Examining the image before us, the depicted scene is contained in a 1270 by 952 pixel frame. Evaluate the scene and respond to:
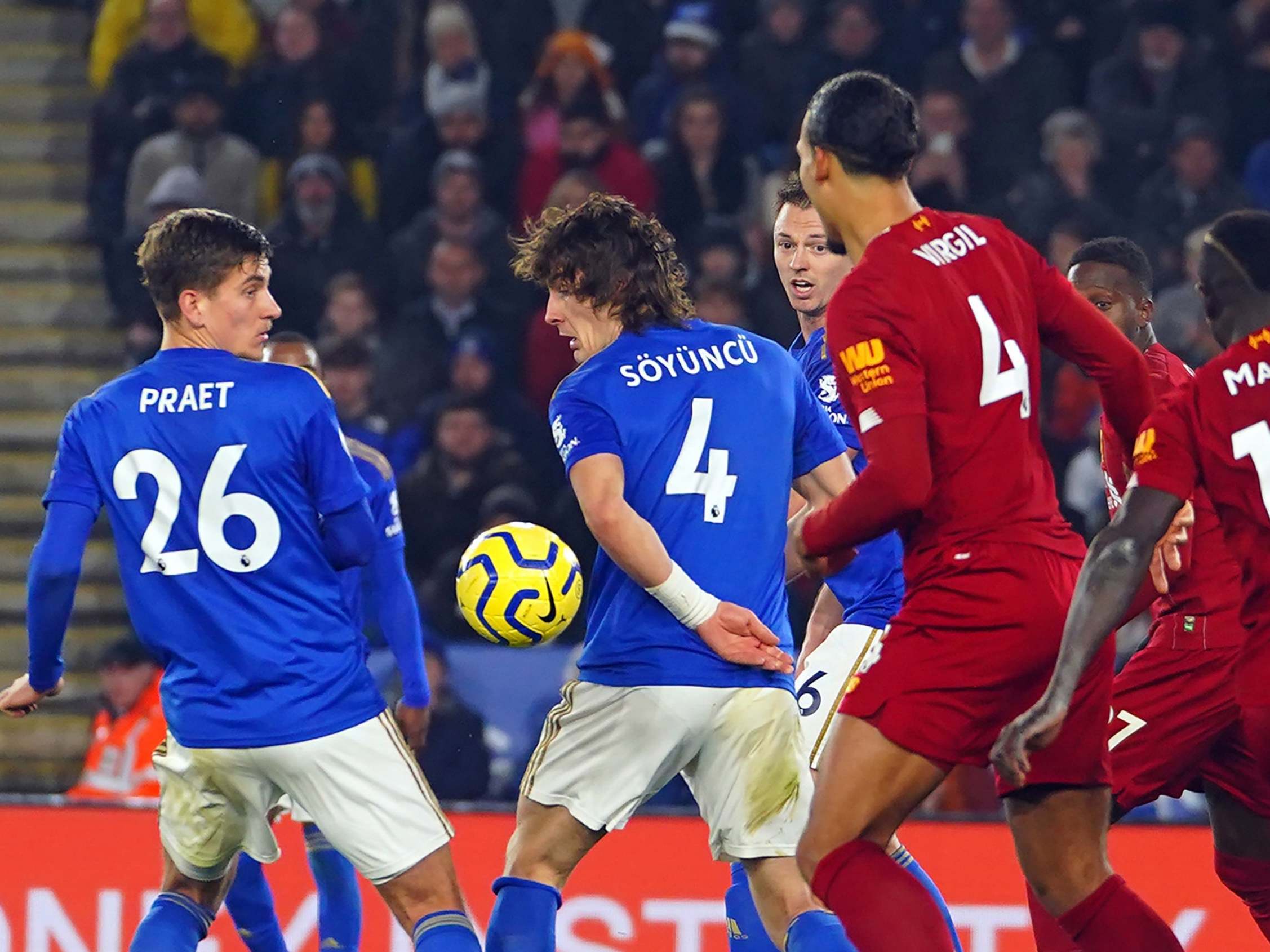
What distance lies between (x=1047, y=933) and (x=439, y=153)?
22.7 ft

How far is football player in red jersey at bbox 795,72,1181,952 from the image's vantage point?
3.88 m

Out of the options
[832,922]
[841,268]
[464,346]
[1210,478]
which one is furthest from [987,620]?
[464,346]

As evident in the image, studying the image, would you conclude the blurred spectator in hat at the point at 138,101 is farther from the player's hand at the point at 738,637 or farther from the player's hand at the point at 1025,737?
the player's hand at the point at 1025,737

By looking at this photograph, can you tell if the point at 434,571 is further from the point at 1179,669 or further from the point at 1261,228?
the point at 1261,228

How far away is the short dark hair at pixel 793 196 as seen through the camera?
5555 millimetres

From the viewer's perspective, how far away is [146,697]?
27.5 ft

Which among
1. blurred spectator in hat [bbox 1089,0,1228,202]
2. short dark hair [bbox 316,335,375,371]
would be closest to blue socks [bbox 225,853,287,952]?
short dark hair [bbox 316,335,375,371]

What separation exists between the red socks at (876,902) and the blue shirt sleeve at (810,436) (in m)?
1.08

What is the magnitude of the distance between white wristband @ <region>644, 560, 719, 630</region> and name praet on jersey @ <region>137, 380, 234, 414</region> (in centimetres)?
108

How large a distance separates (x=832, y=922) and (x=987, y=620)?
0.92 metres

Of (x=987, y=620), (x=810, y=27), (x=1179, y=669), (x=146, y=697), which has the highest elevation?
(x=810, y=27)

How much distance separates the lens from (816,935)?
444 cm

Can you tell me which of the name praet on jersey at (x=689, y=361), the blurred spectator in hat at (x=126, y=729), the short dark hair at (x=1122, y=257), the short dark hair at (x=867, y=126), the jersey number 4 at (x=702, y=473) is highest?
the short dark hair at (x=867, y=126)

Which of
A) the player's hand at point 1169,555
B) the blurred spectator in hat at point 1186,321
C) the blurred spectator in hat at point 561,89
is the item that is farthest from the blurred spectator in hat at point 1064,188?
the player's hand at point 1169,555
